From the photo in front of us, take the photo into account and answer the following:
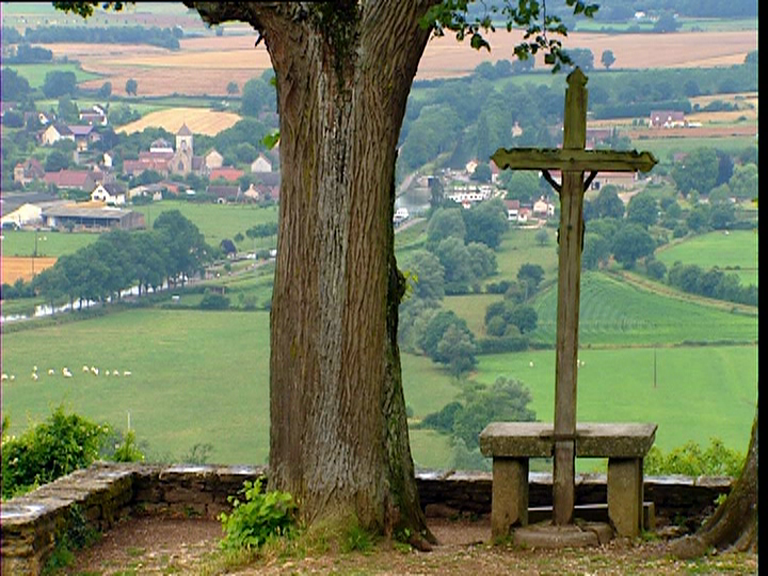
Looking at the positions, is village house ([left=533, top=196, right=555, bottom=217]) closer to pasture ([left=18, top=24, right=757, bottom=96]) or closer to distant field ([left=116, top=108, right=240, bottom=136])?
pasture ([left=18, top=24, right=757, bottom=96])

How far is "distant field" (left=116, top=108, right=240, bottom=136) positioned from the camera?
30.0 metres

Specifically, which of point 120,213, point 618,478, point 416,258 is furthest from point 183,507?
point 416,258

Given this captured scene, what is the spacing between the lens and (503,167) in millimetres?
6402

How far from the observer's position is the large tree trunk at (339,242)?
6293 mm

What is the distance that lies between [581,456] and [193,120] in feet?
85.1

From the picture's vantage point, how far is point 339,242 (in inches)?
251

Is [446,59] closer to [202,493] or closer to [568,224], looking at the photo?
[202,493]

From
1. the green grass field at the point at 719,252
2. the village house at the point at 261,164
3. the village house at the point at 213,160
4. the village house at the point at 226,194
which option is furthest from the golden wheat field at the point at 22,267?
the green grass field at the point at 719,252

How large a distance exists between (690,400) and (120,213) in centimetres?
1114

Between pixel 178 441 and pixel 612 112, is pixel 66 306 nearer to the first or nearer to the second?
pixel 178 441

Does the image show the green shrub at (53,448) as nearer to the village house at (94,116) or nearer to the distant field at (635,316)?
the village house at (94,116)

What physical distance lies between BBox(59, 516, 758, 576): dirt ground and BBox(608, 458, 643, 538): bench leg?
0.10m

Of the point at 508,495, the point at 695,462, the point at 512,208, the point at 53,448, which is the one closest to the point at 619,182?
the point at 512,208

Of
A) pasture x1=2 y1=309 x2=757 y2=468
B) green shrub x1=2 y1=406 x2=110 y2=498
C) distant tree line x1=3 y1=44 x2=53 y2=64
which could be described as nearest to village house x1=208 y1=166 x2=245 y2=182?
pasture x1=2 y1=309 x2=757 y2=468
